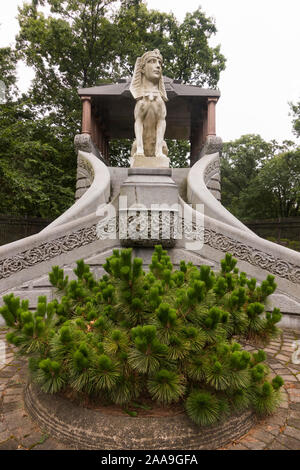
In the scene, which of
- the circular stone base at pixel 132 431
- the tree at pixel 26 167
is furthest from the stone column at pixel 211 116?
the circular stone base at pixel 132 431

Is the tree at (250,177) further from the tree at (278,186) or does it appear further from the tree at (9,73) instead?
the tree at (9,73)

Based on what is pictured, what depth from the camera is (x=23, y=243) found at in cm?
524

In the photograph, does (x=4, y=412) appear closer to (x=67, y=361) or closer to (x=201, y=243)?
(x=67, y=361)

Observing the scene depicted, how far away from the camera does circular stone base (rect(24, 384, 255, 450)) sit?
198 centimetres

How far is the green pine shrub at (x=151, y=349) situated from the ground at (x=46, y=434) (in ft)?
0.72

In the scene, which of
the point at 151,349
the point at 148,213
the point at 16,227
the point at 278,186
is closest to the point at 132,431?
the point at 151,349

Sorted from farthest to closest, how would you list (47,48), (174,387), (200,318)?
(47,48) → (200,318) → (174,387)

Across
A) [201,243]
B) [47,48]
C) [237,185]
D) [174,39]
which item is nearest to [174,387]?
[201,243]

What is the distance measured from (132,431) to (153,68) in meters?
7.39

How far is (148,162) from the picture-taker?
717cm

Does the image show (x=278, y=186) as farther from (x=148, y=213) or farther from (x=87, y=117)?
(x=148, y=213)

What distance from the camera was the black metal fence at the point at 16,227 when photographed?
11.8m

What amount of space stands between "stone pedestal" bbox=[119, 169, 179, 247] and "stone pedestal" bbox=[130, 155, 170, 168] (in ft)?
6.15

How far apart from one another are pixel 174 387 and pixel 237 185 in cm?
3010
